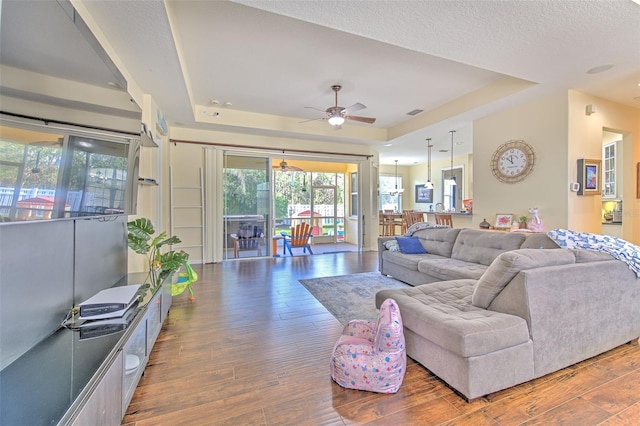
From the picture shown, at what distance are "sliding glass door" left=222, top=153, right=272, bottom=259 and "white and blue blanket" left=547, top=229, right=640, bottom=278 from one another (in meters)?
5.16

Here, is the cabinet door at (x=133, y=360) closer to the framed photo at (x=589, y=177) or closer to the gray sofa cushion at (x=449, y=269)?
the gray sofa cushion at (x=449, y=269)

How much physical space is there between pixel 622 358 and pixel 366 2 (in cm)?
335

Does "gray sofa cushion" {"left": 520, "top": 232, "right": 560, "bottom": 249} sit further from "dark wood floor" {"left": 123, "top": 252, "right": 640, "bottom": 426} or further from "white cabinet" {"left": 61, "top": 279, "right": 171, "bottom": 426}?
"white cabinet" {"left": 61, "top": 279, "right": 171, "bottom": 426}

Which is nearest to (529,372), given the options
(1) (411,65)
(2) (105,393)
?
(2) (105,393)

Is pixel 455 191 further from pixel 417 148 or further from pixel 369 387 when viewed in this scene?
pixel 369 387

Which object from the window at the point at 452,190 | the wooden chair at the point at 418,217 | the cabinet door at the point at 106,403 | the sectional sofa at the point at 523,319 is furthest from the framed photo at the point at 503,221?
the cabinet door at the point at 106,403

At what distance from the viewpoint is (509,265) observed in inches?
74.4

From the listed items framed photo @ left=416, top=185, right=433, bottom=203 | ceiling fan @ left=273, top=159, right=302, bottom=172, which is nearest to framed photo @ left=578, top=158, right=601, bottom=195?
ceiling fan @ left=273, top=159, right=302, bottom=172

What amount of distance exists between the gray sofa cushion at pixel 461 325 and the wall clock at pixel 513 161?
3276mm

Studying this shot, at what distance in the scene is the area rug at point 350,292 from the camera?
3133 millimetres

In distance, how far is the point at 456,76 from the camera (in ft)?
13.2

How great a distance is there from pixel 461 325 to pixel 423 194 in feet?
32.2

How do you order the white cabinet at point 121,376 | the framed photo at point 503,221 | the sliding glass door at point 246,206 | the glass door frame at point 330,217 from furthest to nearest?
the glass door frame at point 330,217
the sliding glass door at point 246,206
the framed photo at point 503,221
the white cabinet at point 121,376

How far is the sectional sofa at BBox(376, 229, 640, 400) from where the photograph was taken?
1711mm
